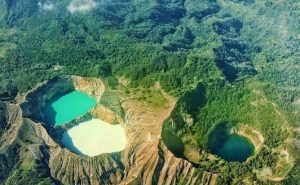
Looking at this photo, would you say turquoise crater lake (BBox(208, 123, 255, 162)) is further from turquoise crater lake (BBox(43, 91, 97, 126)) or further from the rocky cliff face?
turquoise crater lake (BBox(43, 91, 97, 126))

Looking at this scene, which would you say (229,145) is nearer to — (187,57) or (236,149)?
(236,149)

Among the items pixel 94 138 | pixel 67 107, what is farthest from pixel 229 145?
pixel 67 107

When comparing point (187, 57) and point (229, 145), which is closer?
point (229, 145)

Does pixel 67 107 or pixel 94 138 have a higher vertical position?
pixel 94 138

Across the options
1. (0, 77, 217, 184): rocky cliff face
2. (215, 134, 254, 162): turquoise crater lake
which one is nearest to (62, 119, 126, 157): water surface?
(0, 77, 217, 184): rocky cliff face

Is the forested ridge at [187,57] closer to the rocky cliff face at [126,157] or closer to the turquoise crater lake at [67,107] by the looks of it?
the rocky cliff face at [126,157]

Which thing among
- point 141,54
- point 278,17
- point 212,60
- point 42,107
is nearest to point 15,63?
point 42,107
